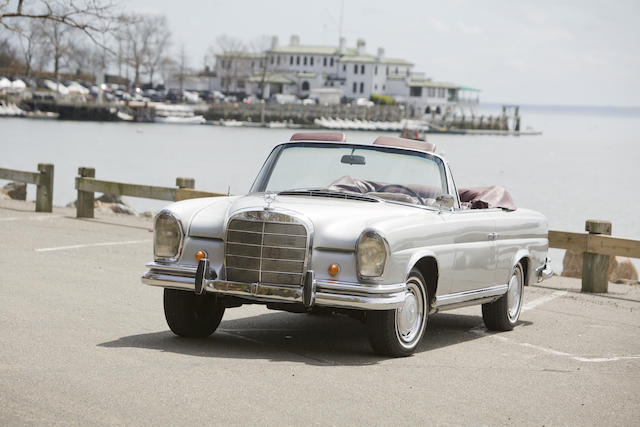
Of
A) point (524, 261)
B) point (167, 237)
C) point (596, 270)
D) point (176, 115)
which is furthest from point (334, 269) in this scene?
point (176, 115)

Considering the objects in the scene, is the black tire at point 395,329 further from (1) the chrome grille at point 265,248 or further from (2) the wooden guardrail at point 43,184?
(2) the wooden guardrail at point 43,184

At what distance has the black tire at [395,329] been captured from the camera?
772 cm

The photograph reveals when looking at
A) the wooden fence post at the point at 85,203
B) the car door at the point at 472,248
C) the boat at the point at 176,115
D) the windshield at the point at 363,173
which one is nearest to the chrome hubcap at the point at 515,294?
the car door at the point at 472,248

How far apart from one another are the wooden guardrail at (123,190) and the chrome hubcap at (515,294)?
7254 mm

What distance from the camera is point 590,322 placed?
10852 millimetres

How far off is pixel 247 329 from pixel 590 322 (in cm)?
397

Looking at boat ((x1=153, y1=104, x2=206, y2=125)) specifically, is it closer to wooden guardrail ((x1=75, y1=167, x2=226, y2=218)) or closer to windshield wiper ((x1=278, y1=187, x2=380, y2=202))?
wooden guardrail ((x1=75, y1=167, x2=226, y2=218))

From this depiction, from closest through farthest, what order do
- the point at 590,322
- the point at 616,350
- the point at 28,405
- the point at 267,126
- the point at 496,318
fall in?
the point at 28,405
the point at 616,350
the point at 496,318
the point at 590,322
the point at 267,126

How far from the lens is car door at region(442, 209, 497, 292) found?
28.3 feet

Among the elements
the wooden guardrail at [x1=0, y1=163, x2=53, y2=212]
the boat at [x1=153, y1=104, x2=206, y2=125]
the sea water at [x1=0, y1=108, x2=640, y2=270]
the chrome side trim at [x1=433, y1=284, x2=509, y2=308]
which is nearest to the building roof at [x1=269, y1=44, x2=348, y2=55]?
the boat at [x1=153, y1=104, x2=206, y2=125]

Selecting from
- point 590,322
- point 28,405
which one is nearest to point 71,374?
point 28,405

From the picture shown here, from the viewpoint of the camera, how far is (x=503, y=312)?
974cm

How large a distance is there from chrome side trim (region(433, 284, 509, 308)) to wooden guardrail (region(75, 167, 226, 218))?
7.72 metres

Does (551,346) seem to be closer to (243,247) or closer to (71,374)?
(243,247)
